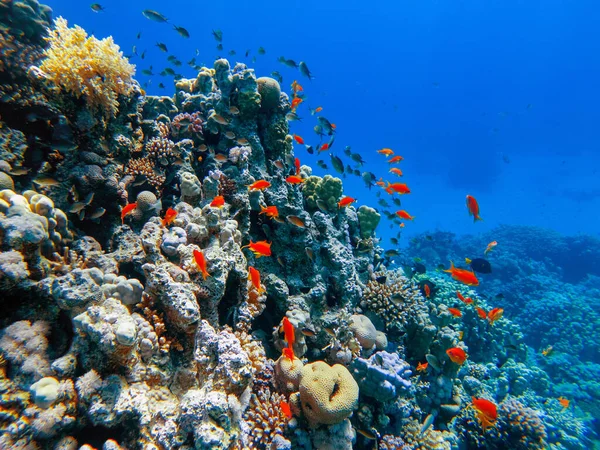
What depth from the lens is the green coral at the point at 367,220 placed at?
8.40 meters

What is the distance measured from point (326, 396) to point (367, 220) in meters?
5.30

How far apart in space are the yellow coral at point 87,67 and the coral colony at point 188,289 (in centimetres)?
3

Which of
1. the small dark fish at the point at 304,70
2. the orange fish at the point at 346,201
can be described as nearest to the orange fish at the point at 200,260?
the orange fish at the point at 346,201

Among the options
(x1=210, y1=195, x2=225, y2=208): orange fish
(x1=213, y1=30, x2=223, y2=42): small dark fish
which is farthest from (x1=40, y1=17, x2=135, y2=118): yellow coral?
(x1=213, y1=30, x2=223, y2=42): small dark fish

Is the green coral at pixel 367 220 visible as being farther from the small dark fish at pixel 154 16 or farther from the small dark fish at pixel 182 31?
the small dark fish at pixel 154 16

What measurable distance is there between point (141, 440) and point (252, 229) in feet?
13.2

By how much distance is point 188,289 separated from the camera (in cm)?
362

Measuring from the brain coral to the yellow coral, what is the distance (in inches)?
221

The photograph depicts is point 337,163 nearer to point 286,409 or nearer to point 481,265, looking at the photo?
point 481,265

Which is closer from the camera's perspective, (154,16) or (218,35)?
(154,16)

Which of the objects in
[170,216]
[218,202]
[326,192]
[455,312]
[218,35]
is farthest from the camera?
[218,35]

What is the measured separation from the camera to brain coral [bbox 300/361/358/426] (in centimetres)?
403

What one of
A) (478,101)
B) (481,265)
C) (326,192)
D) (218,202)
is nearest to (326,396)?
(218,202)

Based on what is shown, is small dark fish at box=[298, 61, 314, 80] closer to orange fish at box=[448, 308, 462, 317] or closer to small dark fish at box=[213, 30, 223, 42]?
small dark fish at box=[213, 30, 223, 42]
